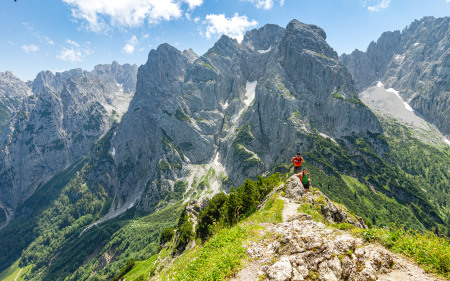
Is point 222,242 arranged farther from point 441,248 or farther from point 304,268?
point 441,248

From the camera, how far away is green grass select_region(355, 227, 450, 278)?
8312mm

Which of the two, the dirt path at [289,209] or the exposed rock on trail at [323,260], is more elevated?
the exposed rock on trail at [323,260]

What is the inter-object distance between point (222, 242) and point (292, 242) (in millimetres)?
5636

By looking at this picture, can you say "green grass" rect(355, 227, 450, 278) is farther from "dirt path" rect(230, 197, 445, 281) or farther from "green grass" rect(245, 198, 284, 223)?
"green grass" rect(245, 198, 284, 223)

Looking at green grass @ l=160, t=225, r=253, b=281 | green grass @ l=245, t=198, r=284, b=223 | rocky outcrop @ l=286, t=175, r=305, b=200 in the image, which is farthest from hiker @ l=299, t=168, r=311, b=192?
green grass @ l=160, t=225, r=253, b=281

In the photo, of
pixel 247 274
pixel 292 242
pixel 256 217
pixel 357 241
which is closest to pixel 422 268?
pixel 357 241

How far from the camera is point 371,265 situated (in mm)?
9328

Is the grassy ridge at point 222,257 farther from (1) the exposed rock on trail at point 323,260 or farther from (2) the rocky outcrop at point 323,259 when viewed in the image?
(2) the rocky outcrop at point 323,259

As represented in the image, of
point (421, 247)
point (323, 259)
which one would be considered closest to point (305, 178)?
point (421, 247)

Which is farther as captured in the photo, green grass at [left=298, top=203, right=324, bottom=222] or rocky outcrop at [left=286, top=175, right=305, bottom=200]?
rocky outcrop at [left=286, top=175, right=305, bottom=200]

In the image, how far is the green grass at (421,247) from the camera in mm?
8312

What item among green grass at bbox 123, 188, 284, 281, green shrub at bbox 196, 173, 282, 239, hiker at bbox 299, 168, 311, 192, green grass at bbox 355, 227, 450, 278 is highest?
green grass at bbox 355, 227, 450, 278

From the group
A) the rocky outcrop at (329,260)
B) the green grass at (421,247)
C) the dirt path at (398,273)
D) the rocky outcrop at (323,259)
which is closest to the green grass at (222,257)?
the dirt path at (398,273)

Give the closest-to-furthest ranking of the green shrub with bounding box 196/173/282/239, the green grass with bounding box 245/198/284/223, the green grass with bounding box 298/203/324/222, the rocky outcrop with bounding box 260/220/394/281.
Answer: the rocky outcrop with bounding box 260/220/394/281
the green grass with bounding box 245/198/284/223
the green grass with bounding box 298/203/324/222
the green shrub with bounding box 196/173/282/239
